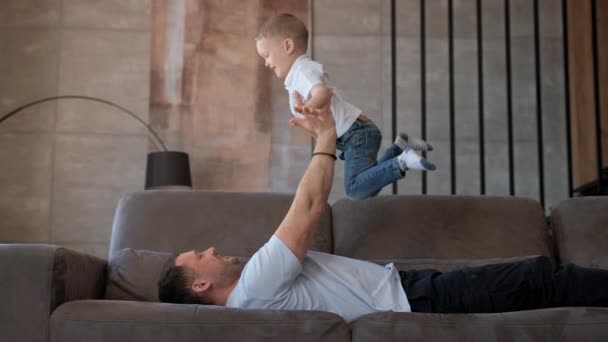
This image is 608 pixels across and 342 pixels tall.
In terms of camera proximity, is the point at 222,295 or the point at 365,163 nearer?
the point at 222,295

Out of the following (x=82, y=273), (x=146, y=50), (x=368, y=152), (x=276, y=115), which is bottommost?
(x=82, y=273)

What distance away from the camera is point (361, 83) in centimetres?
440

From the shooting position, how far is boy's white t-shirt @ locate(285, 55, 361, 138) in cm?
225

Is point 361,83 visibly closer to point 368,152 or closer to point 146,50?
point 146,50

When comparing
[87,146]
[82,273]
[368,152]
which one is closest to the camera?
[82,273]

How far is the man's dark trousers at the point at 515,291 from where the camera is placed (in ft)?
6.13

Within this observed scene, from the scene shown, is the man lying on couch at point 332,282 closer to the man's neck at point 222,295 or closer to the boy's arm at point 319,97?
the man's neck at point 222,295

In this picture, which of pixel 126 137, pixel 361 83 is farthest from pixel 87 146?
pixel 361 83

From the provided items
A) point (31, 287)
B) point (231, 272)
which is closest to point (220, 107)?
point (231, 272)

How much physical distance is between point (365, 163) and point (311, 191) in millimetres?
434

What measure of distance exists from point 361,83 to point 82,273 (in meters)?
2.70

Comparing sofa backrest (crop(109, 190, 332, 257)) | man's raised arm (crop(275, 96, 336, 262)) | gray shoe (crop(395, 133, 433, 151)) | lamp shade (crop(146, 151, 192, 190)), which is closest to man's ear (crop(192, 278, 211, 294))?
man's raised arm (crop(275, 96, 336, 262))

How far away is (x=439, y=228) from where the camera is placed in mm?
2457

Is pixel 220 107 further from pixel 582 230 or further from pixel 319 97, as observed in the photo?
pixel 582 230
